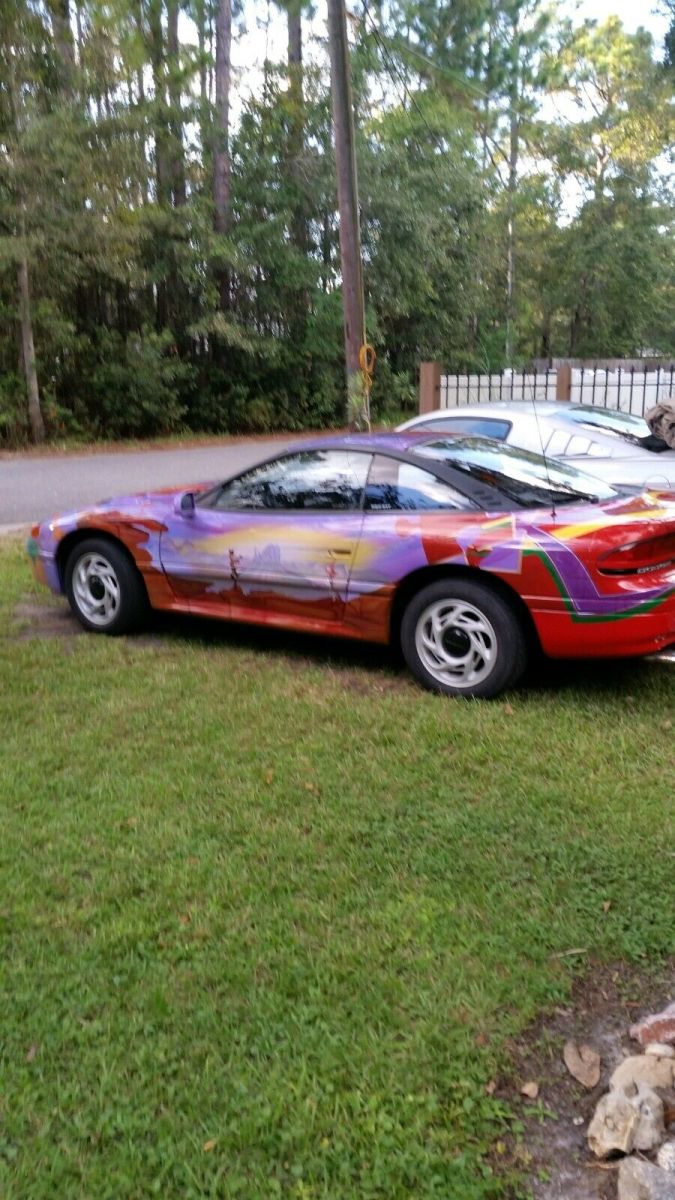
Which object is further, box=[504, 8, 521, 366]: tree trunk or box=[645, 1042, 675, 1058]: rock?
box=[504, 8, 521, 366]: tree trunk

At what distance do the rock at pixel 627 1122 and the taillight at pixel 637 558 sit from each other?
8.95 feet

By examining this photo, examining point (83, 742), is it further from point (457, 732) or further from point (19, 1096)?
point (19, 1096)

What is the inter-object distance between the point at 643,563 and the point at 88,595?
3565mm

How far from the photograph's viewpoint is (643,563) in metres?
4.70

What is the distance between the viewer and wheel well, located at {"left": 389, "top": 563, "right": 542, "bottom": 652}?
4902mm

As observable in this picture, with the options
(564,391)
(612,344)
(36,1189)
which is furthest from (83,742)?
(612,344)

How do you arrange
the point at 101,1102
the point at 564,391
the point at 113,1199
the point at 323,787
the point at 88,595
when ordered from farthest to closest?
the point at 564,391 < the point at 88,595 < the point at 323,787 < the point at 101,1102 < the point at 113,1199

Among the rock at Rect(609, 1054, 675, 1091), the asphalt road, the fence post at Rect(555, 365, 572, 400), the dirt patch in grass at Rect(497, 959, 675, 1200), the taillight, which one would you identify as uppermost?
the fence post at Rect(555, 365, 572, 400)

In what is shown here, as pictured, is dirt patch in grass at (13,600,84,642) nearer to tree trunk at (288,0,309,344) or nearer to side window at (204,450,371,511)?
side window at (204,450,371,511)

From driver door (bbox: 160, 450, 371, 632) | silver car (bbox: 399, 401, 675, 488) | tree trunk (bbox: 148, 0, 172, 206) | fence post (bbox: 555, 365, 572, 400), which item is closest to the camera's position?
driver door (bbox: 160, 450, 371, 632)

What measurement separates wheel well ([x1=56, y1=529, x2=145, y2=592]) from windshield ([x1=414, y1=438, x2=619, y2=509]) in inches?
79.0

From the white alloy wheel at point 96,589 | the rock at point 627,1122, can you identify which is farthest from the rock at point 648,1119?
the white alloy wheel at point 96,589

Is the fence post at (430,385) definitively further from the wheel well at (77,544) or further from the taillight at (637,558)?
the taillight at (637,558)

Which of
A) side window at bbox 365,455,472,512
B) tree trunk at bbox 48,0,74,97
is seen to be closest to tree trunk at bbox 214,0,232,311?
tree trunk at bbox 48,0,74,97
